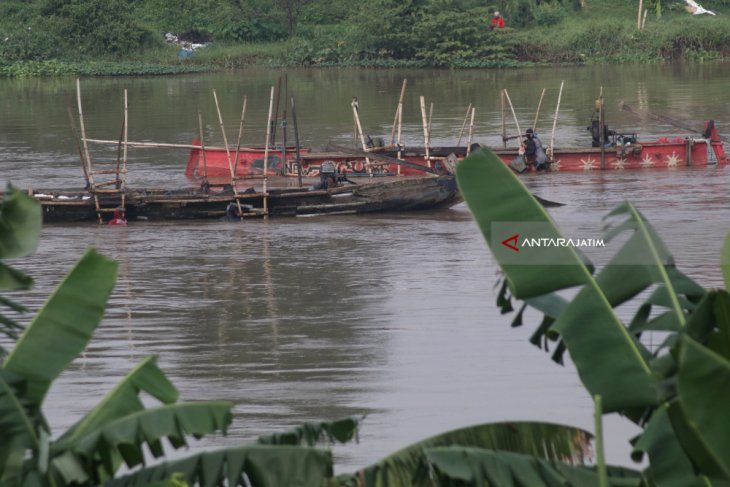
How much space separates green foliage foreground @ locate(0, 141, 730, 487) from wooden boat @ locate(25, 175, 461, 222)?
13.6 metres

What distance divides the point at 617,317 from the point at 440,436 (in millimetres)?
848

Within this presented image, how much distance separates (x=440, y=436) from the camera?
5043mm

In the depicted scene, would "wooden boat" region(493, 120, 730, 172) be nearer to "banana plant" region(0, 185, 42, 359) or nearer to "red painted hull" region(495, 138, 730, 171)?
"red painted hull" region(495, 138, 730, 171)

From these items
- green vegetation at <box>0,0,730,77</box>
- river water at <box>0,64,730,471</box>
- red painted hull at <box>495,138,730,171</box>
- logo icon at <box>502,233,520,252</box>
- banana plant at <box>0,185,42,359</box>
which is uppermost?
banana plant at <box>0,185,42,359</box>

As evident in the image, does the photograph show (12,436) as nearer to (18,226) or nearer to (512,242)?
(18,226)

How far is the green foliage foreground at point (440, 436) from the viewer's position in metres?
4.67

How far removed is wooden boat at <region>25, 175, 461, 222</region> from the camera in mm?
18500

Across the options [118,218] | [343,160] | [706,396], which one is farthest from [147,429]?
[343,160]

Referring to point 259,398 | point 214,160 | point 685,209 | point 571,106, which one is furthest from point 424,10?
point 259,398

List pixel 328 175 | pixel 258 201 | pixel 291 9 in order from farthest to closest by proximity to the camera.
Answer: pixel 291 9 < pixel 328 175 < pixel 258 201

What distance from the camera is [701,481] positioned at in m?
4.54

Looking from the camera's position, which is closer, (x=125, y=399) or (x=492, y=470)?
(x=492, y=470)

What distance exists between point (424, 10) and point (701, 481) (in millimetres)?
43878

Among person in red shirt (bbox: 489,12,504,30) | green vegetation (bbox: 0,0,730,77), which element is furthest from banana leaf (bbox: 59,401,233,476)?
person in red shirt (bbox: 489,12,504,30)
